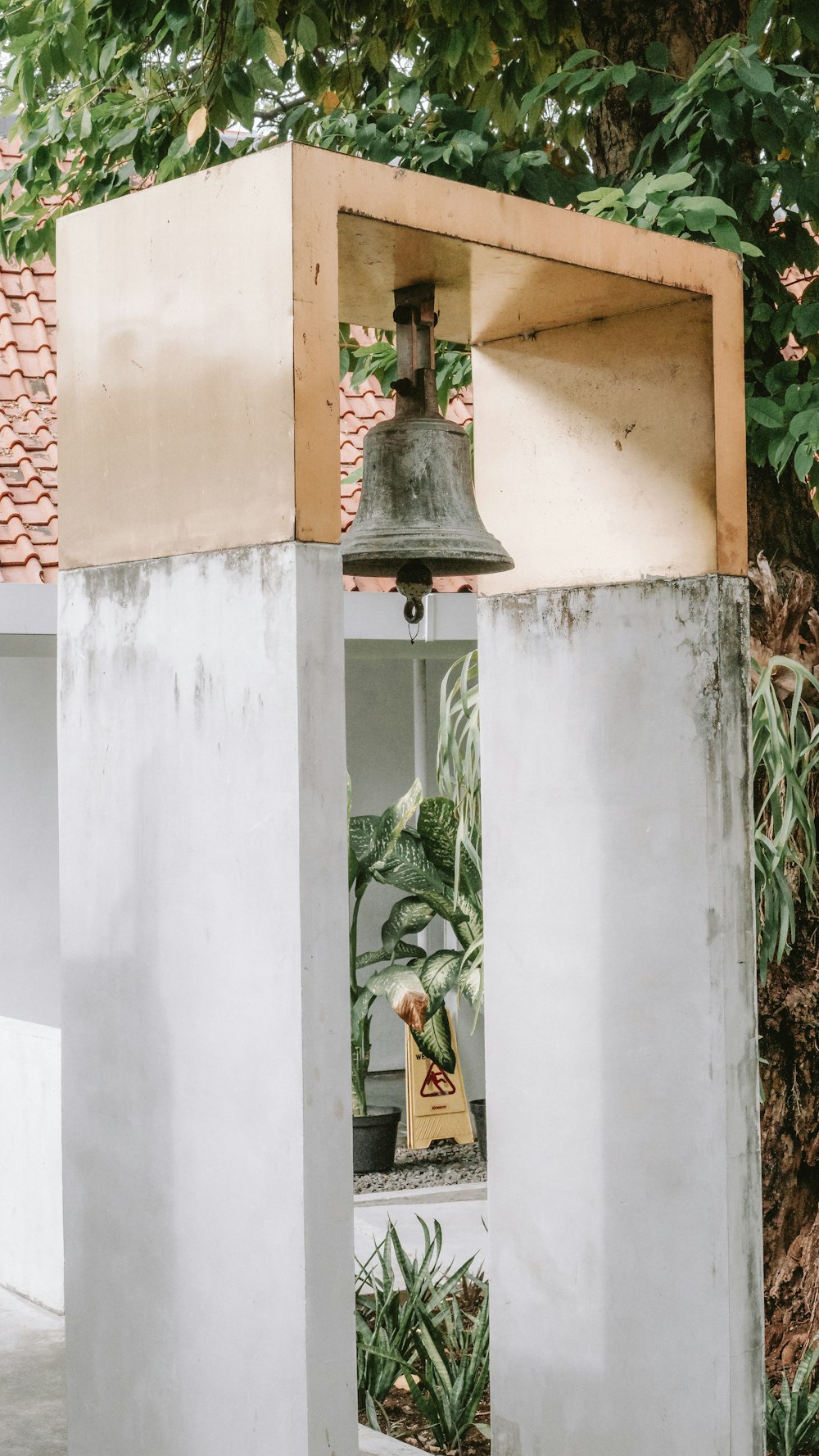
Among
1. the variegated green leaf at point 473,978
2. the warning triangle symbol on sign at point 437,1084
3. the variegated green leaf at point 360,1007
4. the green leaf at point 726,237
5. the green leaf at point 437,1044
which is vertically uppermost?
the green leaf at point 726,237

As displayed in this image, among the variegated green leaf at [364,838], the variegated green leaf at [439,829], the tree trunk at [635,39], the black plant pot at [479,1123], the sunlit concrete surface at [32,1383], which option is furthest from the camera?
the black plant pot at [479,1123]

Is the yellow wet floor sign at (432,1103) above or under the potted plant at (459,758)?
under

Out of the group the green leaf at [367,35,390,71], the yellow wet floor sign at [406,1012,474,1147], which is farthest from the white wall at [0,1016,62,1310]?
the green leaf at [367,35,390,71]

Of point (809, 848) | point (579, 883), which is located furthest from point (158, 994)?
point (809, 848)

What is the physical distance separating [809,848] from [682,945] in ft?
3.78

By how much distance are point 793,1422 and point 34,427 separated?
515 cm

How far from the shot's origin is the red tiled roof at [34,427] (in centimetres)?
653

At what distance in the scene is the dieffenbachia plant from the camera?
702 cm

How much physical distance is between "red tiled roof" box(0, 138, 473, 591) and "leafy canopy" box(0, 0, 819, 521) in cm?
125

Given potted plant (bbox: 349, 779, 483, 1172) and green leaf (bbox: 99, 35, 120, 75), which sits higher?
green leaf (bbox: 99, 35, 120, 75)

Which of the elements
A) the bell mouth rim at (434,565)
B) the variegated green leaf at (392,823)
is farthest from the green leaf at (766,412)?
the variegated green leaf at (392,823)

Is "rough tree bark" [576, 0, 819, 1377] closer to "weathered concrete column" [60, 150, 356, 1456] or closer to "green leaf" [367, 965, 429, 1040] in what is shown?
"weathered concrete column" [60, 150, 356, 1456]

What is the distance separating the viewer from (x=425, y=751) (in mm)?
8953

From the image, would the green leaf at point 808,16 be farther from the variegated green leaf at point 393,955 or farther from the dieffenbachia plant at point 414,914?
the variegated green leaf at point 393,955
